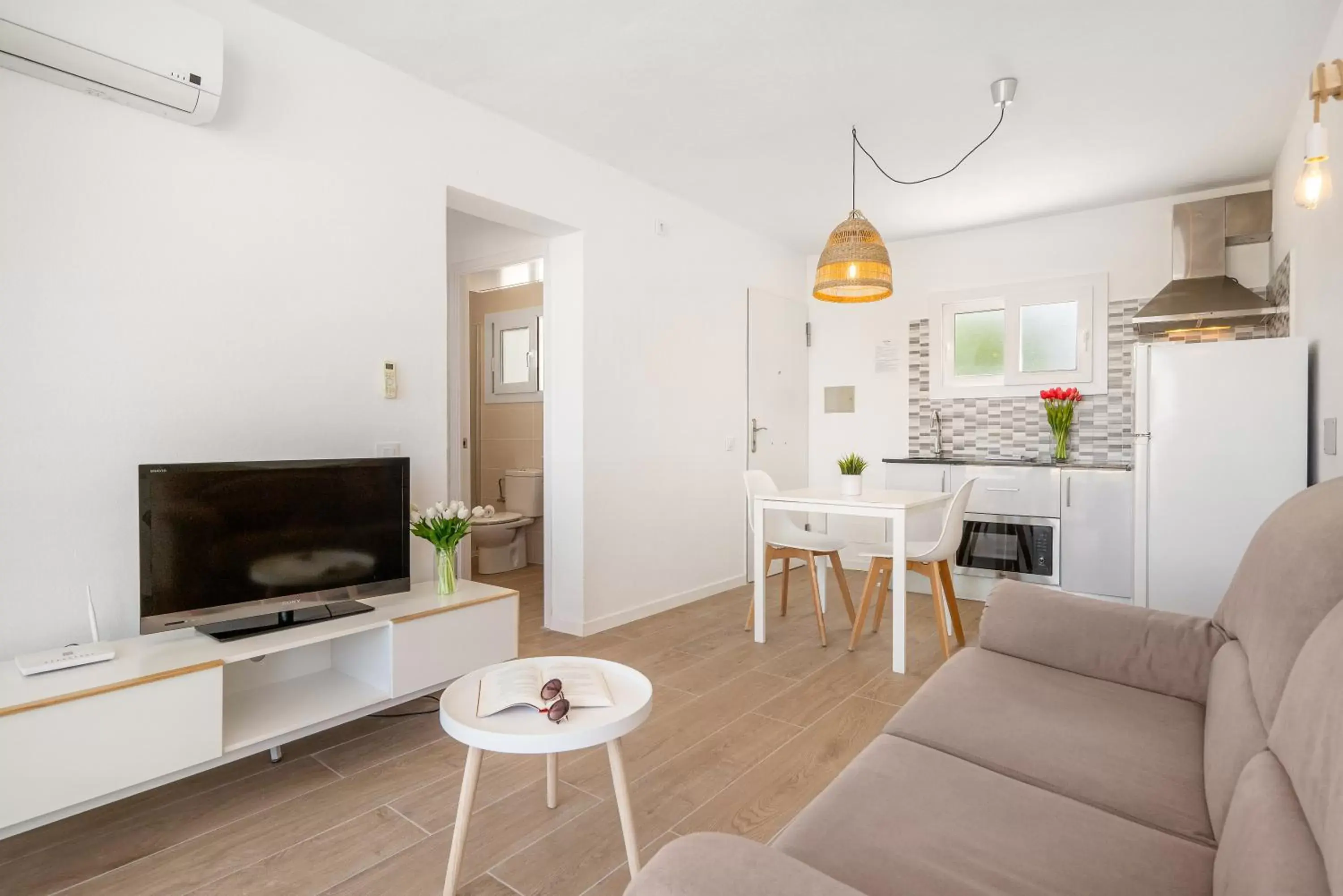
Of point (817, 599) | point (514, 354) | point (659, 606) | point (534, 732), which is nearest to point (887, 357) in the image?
point (817, 599)

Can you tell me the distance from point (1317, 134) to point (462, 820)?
2.50 meters

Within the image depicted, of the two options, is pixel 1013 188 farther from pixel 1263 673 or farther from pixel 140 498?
pixel 140 498

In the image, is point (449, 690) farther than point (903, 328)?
No

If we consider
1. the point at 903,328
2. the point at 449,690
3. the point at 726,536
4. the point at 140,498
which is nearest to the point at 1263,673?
the point at 449,690

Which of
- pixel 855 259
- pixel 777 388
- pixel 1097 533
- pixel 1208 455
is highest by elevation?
pixel 855 259

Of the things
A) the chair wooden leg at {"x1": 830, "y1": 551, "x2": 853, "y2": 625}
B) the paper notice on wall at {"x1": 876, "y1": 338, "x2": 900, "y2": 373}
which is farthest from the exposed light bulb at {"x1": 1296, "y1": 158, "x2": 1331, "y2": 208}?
the paper notice on wall at {"x1": 876, "y1": 338, "x2": 900, "y2": 373}

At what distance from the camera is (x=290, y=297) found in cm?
252

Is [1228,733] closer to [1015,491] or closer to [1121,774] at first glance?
[1121,774]

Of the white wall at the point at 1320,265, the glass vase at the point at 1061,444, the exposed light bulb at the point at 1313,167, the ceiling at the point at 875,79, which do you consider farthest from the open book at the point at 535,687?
the glass vase at the point at 1061,444

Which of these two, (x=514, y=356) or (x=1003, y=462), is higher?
(x=514, y=356)

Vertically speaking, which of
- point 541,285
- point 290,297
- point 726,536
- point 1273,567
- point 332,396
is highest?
point 541,285

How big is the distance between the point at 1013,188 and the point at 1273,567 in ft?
11.6

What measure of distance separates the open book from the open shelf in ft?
2.44

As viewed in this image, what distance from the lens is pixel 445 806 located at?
2.03 metres
